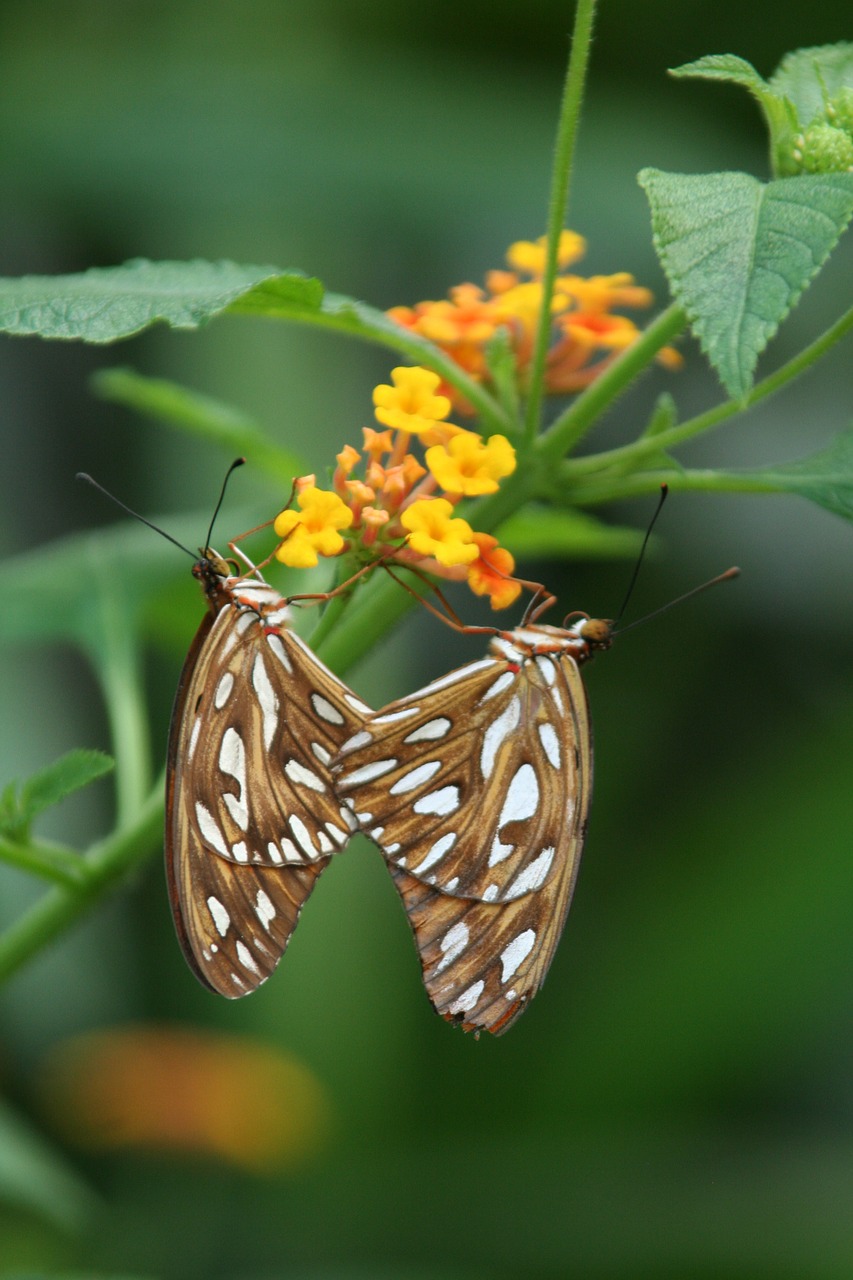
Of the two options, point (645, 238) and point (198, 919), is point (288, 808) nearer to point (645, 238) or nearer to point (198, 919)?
point (198, 919)

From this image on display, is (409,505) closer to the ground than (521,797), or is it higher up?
higher up

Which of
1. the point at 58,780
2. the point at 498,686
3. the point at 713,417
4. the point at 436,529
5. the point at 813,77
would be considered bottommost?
the point at 58,780

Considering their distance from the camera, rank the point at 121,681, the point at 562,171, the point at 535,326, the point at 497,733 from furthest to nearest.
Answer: the point at 121,681 → the point at 535,326 → the point at 497,733 → the point at 562,171

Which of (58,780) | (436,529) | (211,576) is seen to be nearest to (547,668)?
(436,529)

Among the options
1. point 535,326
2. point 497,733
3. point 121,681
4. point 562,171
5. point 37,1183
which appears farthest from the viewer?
point 37,1183

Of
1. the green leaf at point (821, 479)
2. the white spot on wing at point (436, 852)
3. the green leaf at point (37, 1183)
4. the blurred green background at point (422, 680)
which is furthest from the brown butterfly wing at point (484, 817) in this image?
the green leaf at point (37, 1183)

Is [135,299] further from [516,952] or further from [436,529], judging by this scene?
[516,952]

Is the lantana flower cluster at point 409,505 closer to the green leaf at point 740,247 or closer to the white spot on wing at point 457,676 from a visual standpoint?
the white spot on wing at point 457,676

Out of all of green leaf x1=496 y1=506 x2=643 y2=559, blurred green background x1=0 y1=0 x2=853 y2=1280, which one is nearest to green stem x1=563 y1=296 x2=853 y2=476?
green leaf x1=496 y1=506 x2=643 y2=559
